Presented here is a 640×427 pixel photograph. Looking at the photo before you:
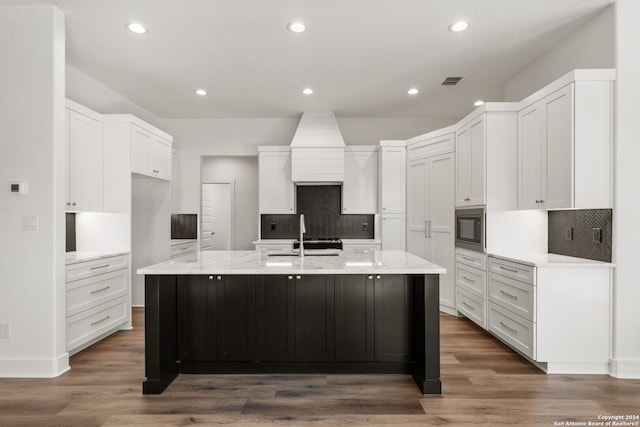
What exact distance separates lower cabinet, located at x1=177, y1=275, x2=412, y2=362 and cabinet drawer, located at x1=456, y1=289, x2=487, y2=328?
4.68ft

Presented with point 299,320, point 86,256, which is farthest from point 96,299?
point 299,320

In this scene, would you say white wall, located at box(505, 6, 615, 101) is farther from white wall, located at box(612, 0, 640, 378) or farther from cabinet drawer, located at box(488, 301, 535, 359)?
cabinet drawer, located at box(488, 301, 535, 359)

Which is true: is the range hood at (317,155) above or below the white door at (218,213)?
above

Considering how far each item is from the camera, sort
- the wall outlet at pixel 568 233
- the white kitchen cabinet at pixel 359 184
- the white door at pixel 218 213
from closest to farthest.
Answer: the wall outlet at pixel 568 233
the white kitchen cabinet at pixel 359 184
the white door at pixel 218 213

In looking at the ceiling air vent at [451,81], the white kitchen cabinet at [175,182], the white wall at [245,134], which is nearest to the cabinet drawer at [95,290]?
the white kitchen cabinet at [175,182]

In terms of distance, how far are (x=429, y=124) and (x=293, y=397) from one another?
4916mm

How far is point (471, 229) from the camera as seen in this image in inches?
165

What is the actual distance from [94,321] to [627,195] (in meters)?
4.77

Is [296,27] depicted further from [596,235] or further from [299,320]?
[596,235]

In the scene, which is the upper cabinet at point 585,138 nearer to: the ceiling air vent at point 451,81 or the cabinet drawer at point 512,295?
the cabinet drawer at point 512,295

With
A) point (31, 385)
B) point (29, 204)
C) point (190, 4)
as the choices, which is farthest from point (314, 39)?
point (31, 385)

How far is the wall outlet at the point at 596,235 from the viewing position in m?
3.12

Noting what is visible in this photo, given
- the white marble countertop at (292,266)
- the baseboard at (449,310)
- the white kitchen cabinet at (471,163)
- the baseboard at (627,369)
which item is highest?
the white kitchen cabinet at (471,163)

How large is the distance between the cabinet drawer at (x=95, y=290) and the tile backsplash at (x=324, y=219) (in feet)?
8.20
